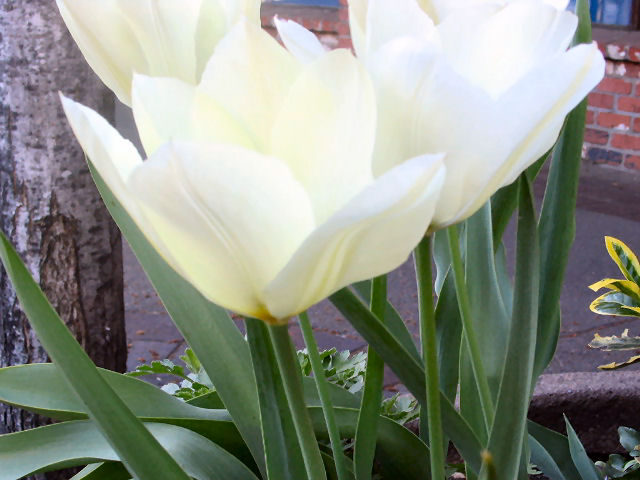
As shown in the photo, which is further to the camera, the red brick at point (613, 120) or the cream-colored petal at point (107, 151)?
the red brick at point (613, 120)

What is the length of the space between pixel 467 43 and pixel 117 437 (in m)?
0.40

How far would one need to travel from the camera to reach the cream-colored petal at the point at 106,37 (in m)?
0.75

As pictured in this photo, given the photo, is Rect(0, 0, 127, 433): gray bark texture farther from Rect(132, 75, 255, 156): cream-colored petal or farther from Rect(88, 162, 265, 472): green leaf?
Rect(132, 75, 255, 156): cream-colored petal

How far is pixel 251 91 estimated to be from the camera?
55cm

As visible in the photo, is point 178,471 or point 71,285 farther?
point 71,285

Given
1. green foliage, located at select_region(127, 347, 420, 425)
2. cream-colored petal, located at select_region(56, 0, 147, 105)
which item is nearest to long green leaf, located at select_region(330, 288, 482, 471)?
cream-colored petal, located at select_region(56, 0, 147, 105)

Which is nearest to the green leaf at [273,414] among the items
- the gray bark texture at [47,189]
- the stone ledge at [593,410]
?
the stone ledge at [593,410]

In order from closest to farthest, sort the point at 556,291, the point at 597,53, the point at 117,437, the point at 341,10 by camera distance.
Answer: the point at 597,53 → the point at 117,437 → the point at 556,291 → the point at 341,10

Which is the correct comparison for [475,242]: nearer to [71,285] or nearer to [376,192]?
[376,192]

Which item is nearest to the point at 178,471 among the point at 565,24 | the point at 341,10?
the point at 565,24

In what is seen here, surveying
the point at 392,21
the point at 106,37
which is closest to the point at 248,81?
the point at 392,21

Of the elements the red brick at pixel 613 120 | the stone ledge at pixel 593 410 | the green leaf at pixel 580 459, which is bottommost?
the red brick at pixel 613 120

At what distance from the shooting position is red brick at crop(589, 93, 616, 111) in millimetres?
5500

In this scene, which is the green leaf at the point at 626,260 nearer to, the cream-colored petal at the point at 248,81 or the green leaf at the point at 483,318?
the green leaf at the point at 483,318
